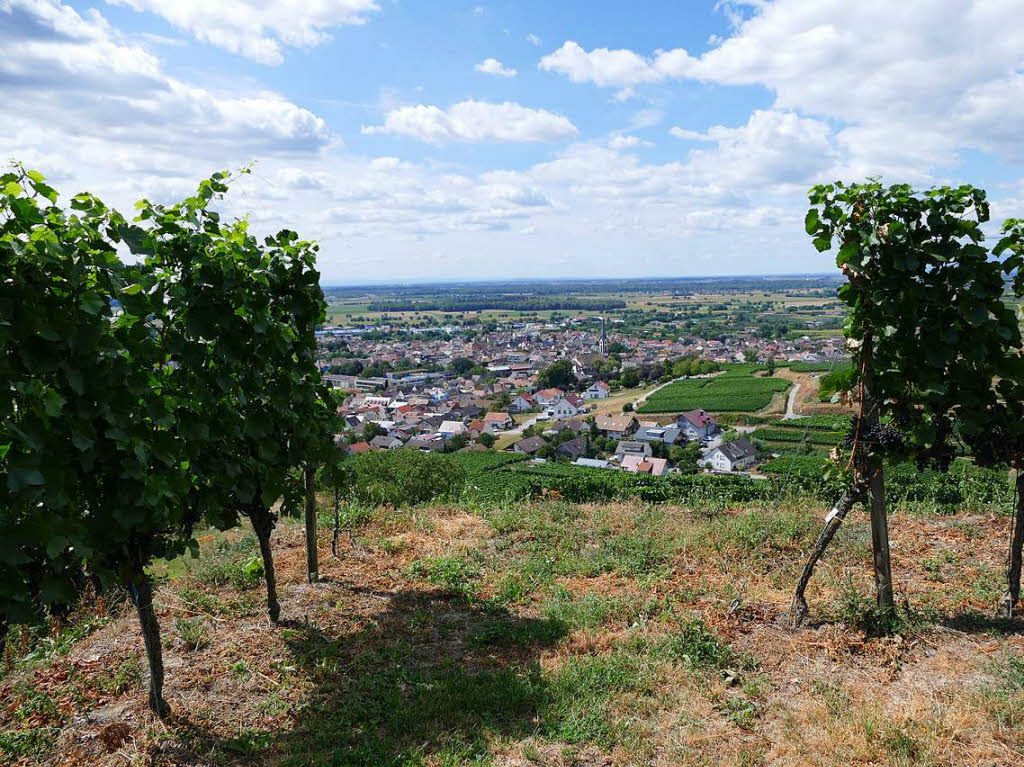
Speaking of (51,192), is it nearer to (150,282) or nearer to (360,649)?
(150,282)

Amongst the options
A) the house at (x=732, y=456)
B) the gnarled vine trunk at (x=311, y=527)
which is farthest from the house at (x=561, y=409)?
the gnarled vine trunk at (x=311, y=527)

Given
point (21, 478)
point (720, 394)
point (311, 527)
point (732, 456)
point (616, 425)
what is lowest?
point (616, 425)

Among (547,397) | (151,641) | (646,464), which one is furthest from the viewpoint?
(547,397)

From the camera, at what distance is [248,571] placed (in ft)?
20.9

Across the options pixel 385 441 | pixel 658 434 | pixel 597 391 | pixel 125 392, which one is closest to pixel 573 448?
pixel 658 434

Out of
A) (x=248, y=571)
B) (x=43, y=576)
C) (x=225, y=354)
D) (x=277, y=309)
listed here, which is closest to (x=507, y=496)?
(x=248, y=571)

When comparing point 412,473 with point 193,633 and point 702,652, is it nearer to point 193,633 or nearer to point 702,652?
point 193,633

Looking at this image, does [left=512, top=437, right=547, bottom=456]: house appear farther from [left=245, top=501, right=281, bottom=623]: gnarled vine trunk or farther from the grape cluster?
the grape cluster

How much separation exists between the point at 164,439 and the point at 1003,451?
595cm

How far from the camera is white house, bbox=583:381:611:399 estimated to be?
2996 inches

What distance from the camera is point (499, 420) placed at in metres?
62.6

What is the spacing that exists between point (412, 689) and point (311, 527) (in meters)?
2.38

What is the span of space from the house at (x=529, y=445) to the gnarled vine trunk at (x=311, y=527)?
1569 inches

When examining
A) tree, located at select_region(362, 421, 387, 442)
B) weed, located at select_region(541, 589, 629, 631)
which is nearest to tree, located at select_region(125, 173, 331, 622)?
weed, located at select_region(541, 589, 629, 631)
